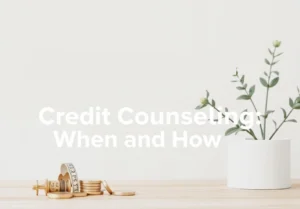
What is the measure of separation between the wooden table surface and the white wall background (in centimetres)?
21

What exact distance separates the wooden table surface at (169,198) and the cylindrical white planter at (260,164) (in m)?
0.04

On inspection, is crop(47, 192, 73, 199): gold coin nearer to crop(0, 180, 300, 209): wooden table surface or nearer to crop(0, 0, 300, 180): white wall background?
crop(0, 180, 300, 209): wooden table surface

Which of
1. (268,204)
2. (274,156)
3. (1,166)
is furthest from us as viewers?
(1,166)

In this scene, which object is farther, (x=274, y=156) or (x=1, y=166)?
(x=1, y=166)

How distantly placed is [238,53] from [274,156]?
0.46m

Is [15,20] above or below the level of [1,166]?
A: above

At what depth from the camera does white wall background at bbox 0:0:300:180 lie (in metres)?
1.76

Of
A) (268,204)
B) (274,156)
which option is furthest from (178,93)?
(268,204)

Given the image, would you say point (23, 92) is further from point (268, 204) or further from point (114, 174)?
point (268, 204)

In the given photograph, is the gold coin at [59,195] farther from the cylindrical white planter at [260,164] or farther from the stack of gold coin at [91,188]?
the cylindrical white planter at [260,164]

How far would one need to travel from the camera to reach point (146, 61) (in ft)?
5.90

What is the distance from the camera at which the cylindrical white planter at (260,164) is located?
1.46 metres

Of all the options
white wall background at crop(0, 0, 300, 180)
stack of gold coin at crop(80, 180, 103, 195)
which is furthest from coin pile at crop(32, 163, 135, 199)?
white wall background at crop(0, 0, 300, 180)

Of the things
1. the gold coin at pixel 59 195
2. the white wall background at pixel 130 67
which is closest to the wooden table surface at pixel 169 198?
the gold coin at pixel 59 195
